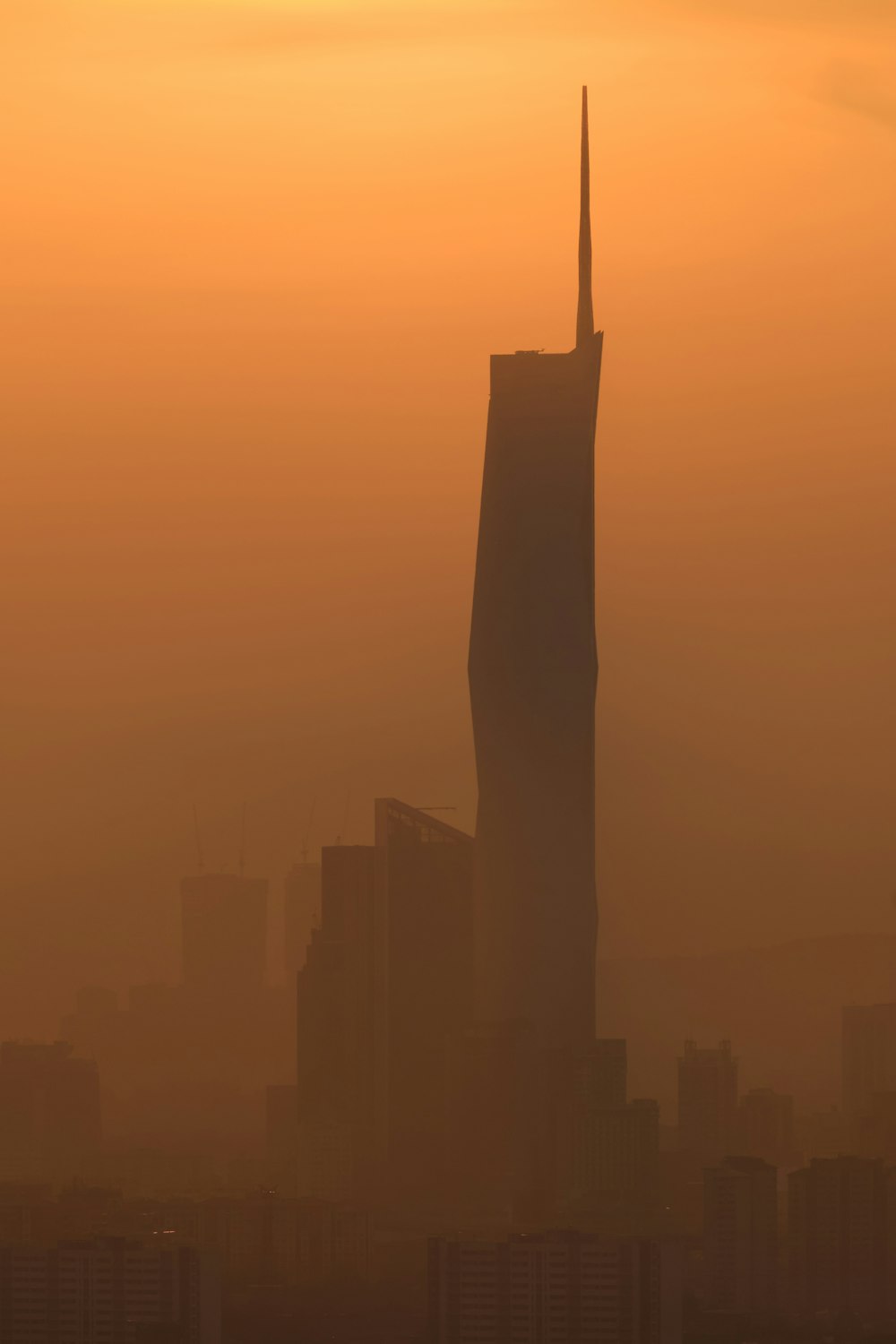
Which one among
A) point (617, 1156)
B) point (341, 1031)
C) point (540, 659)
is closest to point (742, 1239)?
point (617, 1156)

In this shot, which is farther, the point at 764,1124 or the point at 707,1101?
the point at 707,1101

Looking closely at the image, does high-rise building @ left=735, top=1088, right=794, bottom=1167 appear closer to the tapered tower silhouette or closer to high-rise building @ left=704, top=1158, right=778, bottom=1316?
high-rise building @ left=704, top=1158, right=778, bottom=1316

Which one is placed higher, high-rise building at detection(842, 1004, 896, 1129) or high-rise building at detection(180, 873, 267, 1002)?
high-rise building at detection(180, 873, 267, 1002)

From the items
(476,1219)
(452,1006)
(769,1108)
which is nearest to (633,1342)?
(476,1219)

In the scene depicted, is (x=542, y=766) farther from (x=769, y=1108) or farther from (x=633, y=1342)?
(x=633, y=1342)

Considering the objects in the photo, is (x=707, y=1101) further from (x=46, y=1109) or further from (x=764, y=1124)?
(x=46, y=1109)

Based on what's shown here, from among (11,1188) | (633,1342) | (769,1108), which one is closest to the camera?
(633,1342)

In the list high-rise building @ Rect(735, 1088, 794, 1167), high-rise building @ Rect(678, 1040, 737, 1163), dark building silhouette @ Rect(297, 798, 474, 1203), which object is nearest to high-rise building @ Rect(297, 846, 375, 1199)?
dark building silhouette @ Rect(297, 798, 474, 1203)
